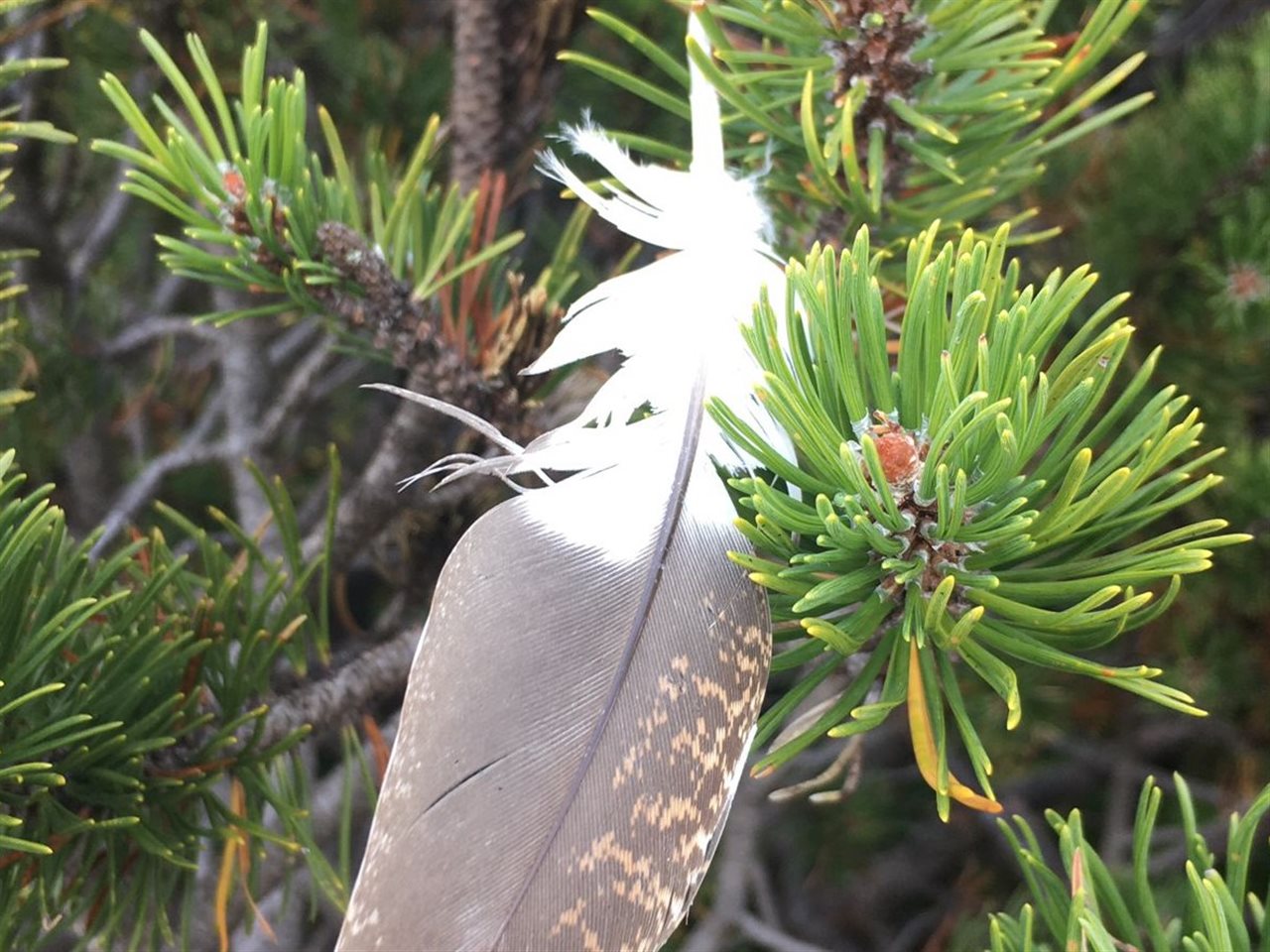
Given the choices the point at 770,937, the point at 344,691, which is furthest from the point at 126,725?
the point at 770,937

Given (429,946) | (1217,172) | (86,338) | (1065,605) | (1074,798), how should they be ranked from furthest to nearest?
1. (1074,798)
2. (86,338)
3. (1217,172)
4. (1065,605)
5. (429,946)

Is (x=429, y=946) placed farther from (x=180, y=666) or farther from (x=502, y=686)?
(x=180, y=666)

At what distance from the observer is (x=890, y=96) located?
370 mm

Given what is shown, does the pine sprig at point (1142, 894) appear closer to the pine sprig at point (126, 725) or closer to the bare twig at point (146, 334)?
the pine sprig at point (126, 725)

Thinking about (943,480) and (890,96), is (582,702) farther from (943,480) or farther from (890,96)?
(890,96)

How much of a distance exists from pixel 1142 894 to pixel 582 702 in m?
0.22

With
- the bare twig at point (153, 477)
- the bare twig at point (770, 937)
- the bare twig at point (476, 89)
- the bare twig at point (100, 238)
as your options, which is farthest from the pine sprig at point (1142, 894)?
the bare twig at point (100, 238)

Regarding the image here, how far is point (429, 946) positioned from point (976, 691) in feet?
1.84

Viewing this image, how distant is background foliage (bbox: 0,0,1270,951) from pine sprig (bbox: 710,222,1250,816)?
51 millimetres

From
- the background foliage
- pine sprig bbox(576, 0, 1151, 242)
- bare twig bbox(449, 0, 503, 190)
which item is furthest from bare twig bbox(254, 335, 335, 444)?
pine sprig bbox(576, 0, 1151, 242)

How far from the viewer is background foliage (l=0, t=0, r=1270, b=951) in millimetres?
363

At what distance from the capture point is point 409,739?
0.88ft

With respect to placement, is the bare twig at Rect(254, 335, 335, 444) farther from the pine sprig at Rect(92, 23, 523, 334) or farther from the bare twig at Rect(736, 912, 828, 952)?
the bare twig at Rect(736, 912, 828, 952)

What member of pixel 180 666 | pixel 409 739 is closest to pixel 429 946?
pixel 409 739
